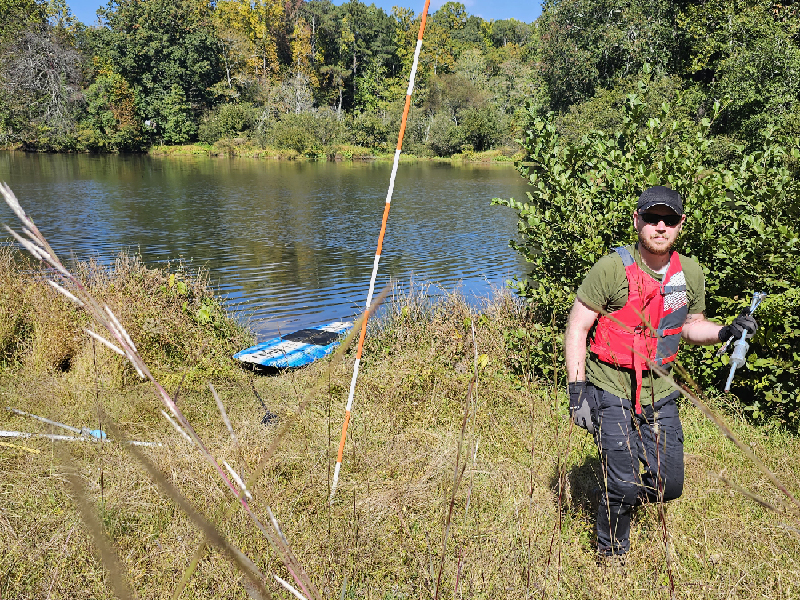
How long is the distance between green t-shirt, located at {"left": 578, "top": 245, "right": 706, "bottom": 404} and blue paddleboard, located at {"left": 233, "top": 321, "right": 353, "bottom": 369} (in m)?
4.93

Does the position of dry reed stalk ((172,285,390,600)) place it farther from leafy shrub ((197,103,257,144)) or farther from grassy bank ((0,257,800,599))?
leafy shrub ((197,103,257,144))

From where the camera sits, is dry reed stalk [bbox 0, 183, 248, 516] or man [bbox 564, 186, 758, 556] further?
man [bbox 564, 186, 758, 556]

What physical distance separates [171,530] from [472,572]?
5.70 ft

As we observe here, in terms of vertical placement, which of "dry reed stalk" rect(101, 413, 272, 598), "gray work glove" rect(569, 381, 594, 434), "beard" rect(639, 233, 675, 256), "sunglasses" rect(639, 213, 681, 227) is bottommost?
"gray work glove" rect(569, 381, 594, 434)

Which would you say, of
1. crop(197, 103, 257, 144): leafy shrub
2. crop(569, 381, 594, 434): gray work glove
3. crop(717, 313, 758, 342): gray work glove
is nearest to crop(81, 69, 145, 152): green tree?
crop(197, 103, 257, 144): leafy shrub

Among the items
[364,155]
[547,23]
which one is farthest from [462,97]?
[547,23]

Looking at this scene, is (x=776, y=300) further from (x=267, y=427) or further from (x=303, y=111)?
(x=303, y=111)

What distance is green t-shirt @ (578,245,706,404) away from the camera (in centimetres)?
341

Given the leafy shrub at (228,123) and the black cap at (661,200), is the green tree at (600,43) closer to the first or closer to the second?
the black cap at (661,200)

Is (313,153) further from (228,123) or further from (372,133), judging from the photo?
(228,123)

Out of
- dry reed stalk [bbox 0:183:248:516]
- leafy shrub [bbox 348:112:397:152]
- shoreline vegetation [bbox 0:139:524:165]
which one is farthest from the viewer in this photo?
leafy shrub [bbox 348:112:397:152]

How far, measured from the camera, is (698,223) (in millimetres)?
5555

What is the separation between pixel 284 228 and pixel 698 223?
2072 cm

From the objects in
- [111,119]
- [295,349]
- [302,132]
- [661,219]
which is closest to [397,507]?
[661,219]
